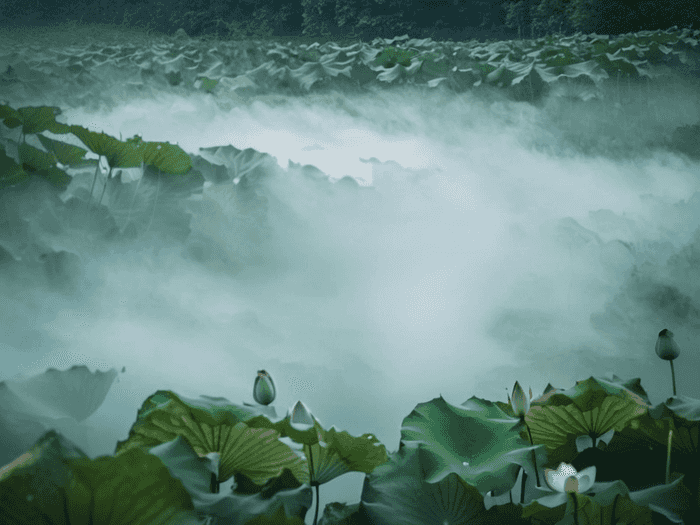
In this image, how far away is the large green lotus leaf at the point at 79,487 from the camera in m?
0.25

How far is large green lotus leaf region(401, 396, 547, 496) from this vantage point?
16.5 inches

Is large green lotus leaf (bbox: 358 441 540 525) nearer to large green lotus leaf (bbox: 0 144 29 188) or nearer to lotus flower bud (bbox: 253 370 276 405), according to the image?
lotus flower bud (bbox: 253 370 276 405)

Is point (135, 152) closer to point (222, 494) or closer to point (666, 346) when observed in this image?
point (222, 494)

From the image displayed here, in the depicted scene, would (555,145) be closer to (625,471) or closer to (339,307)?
(339,307)

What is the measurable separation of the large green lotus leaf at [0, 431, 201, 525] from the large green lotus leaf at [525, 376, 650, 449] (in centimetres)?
30

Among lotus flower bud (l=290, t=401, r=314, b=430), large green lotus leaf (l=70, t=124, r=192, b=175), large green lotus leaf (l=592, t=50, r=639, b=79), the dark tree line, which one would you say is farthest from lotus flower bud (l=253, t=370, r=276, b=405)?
the dark tree line

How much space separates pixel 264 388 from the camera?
1.55 feet

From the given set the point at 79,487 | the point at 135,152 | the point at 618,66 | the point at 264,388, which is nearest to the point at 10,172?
the point at 135,152

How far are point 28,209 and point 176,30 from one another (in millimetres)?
7543

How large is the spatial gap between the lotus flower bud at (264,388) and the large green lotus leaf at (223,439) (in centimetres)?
8

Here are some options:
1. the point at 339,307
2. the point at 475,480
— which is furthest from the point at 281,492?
the point at 339,307

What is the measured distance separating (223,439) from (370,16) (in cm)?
1504

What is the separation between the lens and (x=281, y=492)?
365 millimetres

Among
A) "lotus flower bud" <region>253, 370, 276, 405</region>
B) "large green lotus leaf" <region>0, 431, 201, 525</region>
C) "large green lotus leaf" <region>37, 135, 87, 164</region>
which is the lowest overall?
"lotus flower bud" <region>253, 370, 276, 405</region>
